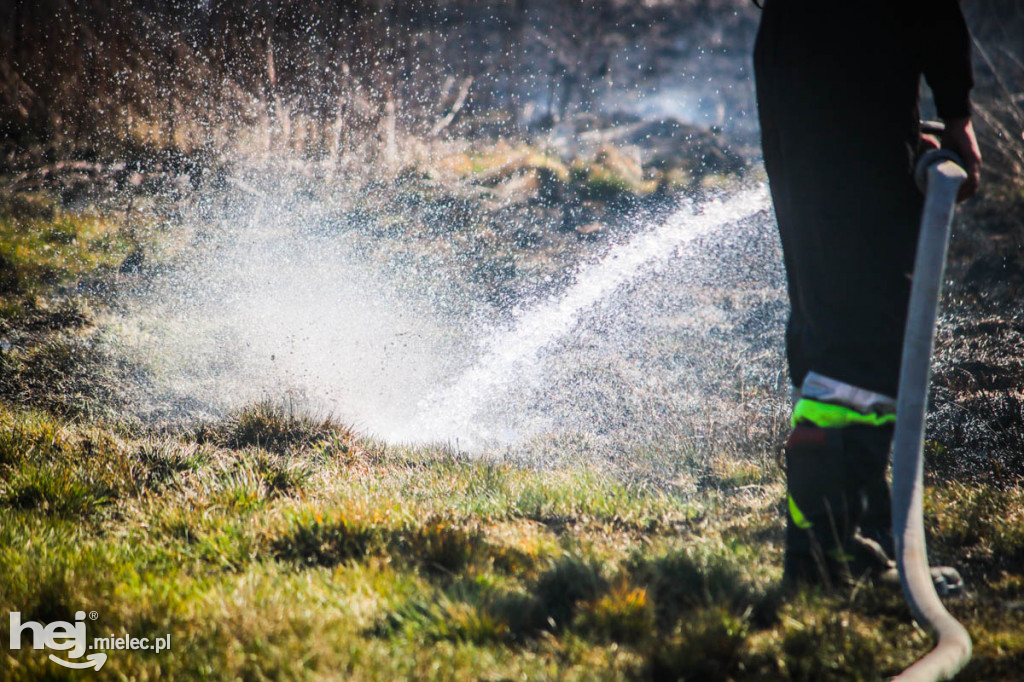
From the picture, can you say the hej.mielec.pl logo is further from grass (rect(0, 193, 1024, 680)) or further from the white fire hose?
the white fire hose

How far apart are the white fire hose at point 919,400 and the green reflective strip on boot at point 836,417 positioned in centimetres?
11

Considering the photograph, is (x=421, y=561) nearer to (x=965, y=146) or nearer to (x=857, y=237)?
(x=857, y=237)

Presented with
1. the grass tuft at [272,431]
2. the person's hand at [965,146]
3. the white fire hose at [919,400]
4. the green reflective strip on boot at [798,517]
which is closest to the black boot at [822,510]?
the green reflective strip on boot at [798,517]

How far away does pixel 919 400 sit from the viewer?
4.79 feet

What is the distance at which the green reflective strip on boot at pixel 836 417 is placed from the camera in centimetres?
159

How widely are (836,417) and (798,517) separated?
0.88 feet

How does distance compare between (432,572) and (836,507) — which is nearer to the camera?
(836,507)

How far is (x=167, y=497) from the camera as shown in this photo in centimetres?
229

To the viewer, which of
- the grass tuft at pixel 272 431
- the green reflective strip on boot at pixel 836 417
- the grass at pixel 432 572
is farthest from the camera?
the grass tuft at pixel 272 431

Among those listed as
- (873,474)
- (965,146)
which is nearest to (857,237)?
(965,146)

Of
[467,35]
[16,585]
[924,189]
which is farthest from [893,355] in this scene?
[467,35]

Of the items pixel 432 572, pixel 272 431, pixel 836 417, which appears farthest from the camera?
pixel 272 431

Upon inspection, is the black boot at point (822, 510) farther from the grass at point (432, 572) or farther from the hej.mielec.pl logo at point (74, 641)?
the hej.mielec.pl logo at point (74, 641)

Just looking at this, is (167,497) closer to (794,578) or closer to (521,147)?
(794,578)
